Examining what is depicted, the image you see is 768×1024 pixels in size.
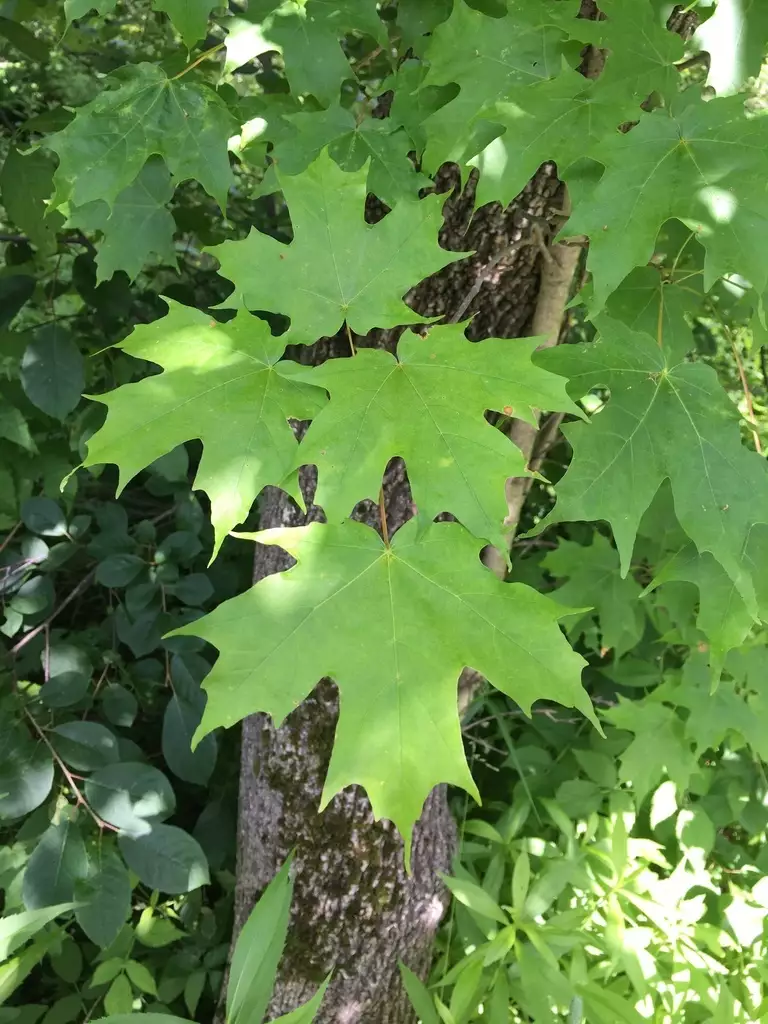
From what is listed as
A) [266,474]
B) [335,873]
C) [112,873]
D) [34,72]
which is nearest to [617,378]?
[266,474]

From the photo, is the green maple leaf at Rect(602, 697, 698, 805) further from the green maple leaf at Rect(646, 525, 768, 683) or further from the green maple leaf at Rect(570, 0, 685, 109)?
the green maple leaf at Rect(570, 0, 685, 109)

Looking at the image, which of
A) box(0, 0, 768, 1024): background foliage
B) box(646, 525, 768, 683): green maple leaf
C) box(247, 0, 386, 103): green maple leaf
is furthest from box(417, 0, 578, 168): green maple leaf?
box(646, 525, 768, 683): green maple leaf

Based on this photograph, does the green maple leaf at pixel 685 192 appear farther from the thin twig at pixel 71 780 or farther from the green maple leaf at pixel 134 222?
the thin twig at pixel 71 780

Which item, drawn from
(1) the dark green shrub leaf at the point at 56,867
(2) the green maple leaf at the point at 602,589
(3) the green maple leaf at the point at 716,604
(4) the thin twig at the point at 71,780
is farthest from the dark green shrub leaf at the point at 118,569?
(3) the green maple leaf at the point at 716,604

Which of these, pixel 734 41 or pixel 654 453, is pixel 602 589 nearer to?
pixel 654 453

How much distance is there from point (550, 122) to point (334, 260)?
0.27m

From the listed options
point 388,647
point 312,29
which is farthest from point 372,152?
point 388,647

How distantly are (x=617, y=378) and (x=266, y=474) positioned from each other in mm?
400

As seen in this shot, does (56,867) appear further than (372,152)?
Yes

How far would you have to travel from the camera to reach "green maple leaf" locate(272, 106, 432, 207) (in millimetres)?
879

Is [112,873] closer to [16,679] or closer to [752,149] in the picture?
[16,679]

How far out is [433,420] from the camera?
702mm

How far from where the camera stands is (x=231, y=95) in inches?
37.1

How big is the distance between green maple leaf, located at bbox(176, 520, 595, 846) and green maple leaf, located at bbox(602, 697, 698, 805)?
73cm
